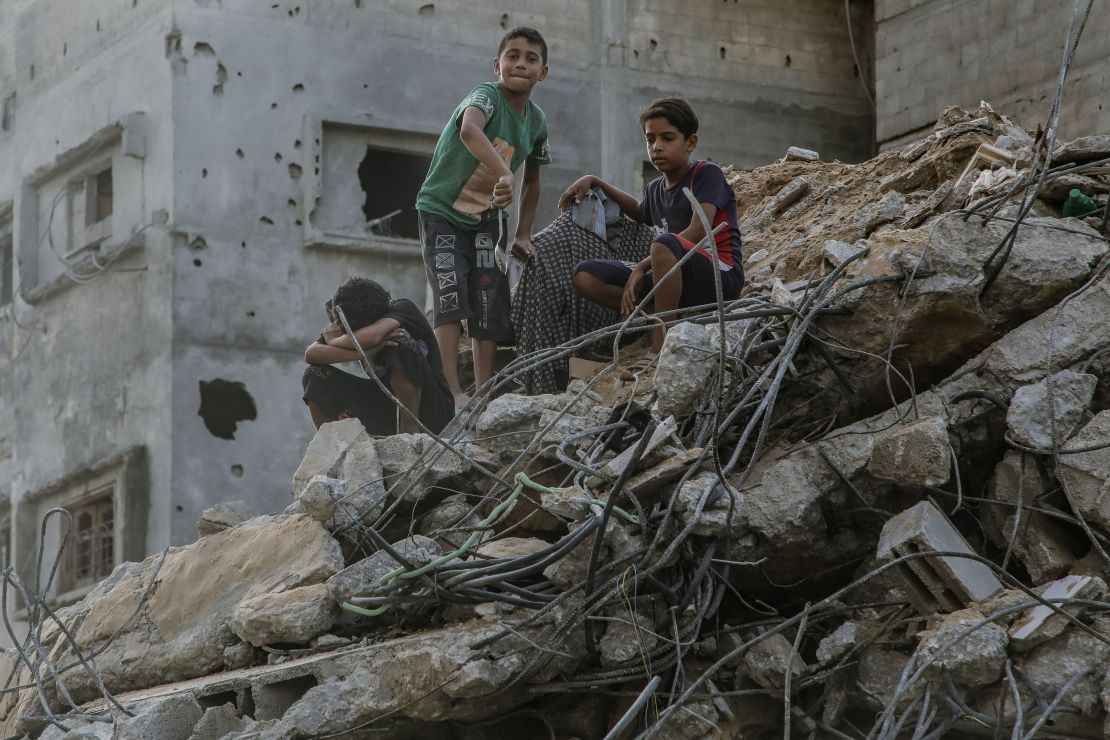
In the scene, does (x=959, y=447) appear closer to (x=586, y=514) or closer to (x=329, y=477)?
(x=586, y=514)

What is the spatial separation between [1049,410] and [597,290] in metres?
2.07

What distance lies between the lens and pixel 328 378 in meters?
7.79

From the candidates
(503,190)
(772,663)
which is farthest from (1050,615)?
(503,190)

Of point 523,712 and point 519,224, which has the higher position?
point 519,224

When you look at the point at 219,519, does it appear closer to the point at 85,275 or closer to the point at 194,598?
the point at 194,598

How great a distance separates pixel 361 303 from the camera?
7621 mm

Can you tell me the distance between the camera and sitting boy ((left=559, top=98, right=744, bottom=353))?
22.6ft

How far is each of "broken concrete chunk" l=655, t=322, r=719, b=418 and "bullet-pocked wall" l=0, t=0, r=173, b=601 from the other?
883 centimetres

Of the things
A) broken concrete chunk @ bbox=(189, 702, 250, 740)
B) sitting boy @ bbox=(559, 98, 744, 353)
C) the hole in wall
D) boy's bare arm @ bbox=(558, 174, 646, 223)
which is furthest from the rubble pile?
the hole in wall

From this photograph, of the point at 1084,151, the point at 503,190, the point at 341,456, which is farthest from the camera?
the point at 503,190

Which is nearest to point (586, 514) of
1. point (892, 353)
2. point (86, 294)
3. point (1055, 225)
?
point (892, 353)

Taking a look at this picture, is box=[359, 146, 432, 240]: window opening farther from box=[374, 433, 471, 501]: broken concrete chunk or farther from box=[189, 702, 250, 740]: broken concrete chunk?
box=[189, 702, 250, 740]: broken concrete chunk

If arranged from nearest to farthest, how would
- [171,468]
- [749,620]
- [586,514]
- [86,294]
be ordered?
[586,514]
[749,620]
[171,468]
[86,294]

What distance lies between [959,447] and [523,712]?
5.96 feet
